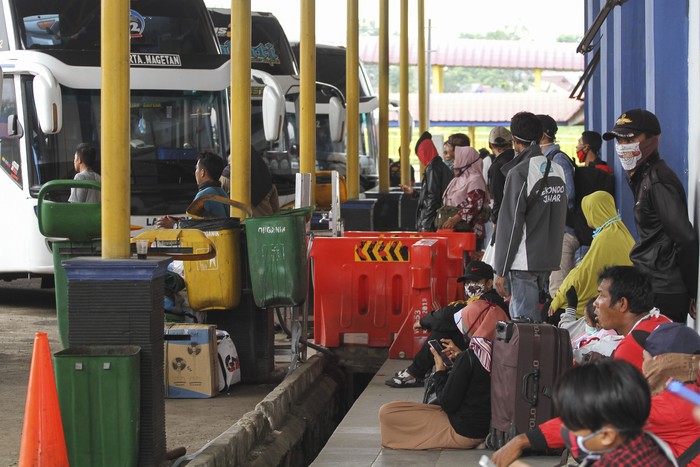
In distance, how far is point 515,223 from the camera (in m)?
8.39

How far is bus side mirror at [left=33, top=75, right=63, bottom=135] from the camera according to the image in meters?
14.1

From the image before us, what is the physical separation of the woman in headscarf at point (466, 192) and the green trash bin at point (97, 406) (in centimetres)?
739

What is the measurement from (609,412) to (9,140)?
12646 millimetres

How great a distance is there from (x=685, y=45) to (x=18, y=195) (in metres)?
8.62

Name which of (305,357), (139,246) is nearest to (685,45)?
(305,357)

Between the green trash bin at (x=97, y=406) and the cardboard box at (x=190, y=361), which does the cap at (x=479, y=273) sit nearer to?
the cardboard box at (x=190, y=361)

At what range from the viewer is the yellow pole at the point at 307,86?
1544 cm

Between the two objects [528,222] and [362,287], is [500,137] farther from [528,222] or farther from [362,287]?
[528,222]

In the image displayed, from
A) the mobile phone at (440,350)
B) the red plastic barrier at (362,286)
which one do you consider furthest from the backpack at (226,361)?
the mobile phone at (440,350)

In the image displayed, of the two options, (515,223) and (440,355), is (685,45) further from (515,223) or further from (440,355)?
(440,355)

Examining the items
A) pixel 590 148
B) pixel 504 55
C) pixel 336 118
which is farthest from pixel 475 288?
pixel 504 55

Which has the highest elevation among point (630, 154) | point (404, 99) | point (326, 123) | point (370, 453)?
point (404, 99)

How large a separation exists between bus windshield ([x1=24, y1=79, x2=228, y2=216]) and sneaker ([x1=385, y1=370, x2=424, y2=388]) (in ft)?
20.7

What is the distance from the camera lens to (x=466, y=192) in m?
13.7
